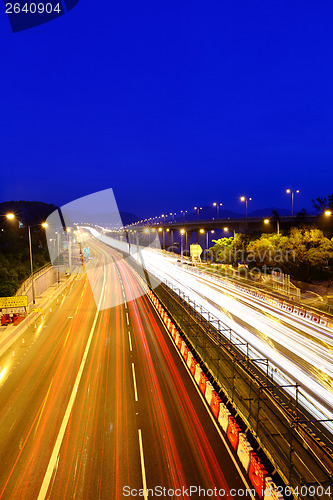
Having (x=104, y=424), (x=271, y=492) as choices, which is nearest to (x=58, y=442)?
(x=104, y=424)

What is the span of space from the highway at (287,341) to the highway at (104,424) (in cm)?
390

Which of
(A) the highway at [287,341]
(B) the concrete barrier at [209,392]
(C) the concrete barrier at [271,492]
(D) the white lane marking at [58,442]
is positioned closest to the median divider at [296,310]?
(A) the highway at [287,341]

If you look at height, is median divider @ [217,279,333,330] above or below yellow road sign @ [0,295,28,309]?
below

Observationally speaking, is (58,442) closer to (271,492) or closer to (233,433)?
(233,433)

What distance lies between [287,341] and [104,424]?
11.8 meters

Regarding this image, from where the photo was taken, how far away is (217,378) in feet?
45.1

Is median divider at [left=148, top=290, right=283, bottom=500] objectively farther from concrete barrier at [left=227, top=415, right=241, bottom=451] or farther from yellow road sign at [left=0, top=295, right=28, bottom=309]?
yellow road sign at [left=0, top=295, right=28, bottom=309]

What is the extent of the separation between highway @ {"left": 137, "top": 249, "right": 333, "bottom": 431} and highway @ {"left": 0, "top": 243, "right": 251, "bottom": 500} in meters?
3.90

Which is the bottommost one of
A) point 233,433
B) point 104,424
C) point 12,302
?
point 104,424

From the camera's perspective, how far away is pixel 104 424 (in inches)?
468

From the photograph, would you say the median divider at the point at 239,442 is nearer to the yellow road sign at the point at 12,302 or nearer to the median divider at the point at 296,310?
the median divider at the point at 296,310

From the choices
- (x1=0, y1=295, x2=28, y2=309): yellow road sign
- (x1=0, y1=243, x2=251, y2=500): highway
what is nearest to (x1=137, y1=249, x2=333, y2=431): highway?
(x1=0, y1=243, x2=251, y2=500): highway

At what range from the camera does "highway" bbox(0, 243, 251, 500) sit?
9.16 meters

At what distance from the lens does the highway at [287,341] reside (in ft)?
43.6
